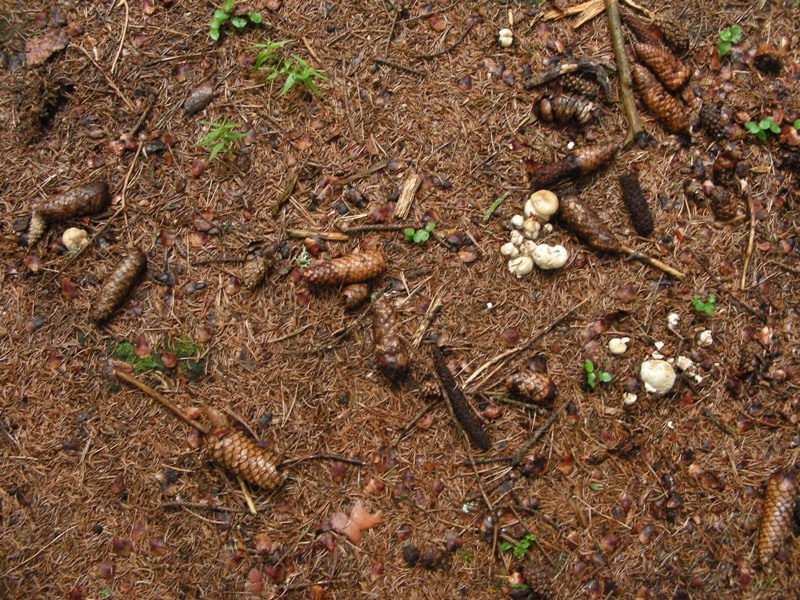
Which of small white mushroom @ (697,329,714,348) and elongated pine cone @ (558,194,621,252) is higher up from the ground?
elongated pine cone @ (558,194,621,252)

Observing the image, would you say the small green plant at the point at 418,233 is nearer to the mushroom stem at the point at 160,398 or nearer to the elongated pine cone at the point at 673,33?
the mushroom stem at the point at 160,398

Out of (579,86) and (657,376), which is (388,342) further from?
(579,86)

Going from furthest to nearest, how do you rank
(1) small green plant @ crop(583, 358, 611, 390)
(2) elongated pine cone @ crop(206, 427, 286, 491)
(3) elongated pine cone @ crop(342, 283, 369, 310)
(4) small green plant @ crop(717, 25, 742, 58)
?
(4) small green plant @ crop(717, 25, 742, 58) < (1) small green plant @ crop(583, 358, 611, 390) < (3) elongated pine cone @ crop(342, 283, 369, 310) < (2) elongated pine cone @ crop(206, 427, 286, 491)

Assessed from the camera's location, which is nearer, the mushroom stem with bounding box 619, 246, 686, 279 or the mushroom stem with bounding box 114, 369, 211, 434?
the mushroom stem with bounding box 114, 369, 211, 434

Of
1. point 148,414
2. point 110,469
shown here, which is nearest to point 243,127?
point 148,414

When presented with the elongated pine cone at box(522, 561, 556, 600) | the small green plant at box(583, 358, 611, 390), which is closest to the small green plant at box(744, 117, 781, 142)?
the small green plant at box(583, 358, 611, 390)

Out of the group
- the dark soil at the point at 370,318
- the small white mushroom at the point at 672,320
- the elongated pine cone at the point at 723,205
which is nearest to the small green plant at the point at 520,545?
the dark soil at the point at 370,318

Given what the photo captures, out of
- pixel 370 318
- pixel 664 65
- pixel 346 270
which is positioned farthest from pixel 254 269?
pixel 664 65

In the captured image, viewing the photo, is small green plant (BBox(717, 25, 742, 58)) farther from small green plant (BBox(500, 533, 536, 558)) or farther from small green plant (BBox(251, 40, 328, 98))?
small green plant (BBox(500, 533, 536, 558))
